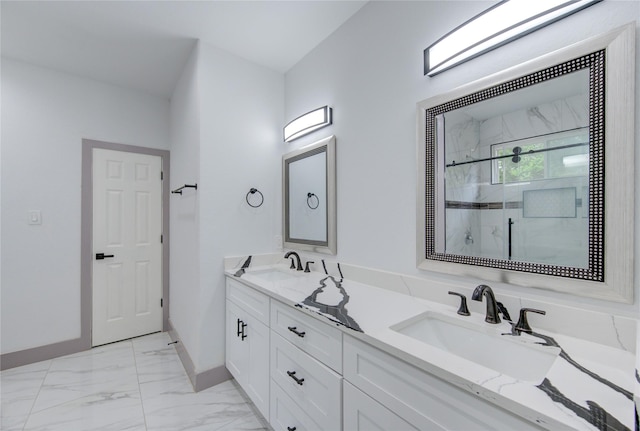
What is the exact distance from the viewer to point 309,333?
1242 millimetres

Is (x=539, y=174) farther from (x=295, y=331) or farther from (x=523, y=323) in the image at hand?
(x=295, y=331)

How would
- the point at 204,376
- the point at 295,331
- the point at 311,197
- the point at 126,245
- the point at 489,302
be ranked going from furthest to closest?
1. the point at 126,245
2. the point at 311,197
3. the point at 204,376
4. the point at 295,331
5. the point at 489,302

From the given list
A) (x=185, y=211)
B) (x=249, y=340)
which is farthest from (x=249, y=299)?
(x=185, y=211)

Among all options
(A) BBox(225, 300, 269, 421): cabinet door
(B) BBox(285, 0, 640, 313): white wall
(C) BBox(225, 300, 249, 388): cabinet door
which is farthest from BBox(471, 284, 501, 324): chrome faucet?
(C) BBox(225, 300, 249, 388): cabinet door

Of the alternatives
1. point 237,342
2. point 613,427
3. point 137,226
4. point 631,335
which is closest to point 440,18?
point 631,335

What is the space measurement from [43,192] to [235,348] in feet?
7.26

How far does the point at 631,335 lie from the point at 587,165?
539 mm

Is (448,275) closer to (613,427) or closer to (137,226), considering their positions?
(613,427)

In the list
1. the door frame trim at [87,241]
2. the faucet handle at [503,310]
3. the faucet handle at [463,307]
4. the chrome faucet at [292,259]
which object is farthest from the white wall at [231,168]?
the faucet handle at [503,310]

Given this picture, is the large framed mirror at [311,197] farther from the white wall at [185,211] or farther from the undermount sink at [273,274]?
the white wall at [185,211]

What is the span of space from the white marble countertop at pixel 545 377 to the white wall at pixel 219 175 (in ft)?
3.78

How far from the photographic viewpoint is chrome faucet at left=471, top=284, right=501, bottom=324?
1.04 meters

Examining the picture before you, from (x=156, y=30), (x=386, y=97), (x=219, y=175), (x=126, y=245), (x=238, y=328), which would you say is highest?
(x=156, y=30)

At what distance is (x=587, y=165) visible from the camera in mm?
927
